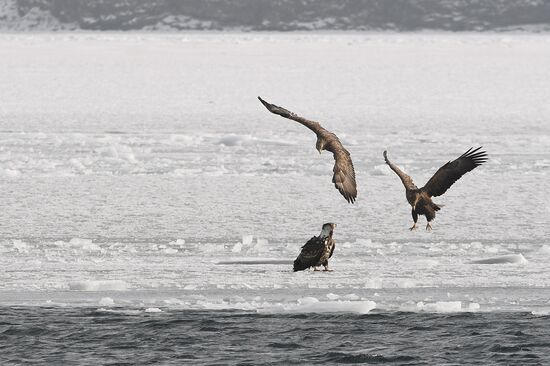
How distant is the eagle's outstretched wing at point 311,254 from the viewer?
5961 millimetres

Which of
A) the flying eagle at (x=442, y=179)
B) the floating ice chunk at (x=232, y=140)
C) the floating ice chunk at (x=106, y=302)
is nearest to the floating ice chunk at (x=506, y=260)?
the flying eagle at (x=442, y=179)

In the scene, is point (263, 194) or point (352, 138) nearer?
point (263, 194)

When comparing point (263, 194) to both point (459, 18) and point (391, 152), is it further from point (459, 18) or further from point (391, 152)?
point (459, 18)

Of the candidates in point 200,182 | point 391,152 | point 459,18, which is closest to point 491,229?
point 200,182

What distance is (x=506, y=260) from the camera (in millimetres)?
6387

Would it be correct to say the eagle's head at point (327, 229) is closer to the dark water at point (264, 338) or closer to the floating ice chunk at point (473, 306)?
the dark water at point (264, 338)

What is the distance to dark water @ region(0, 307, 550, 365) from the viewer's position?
4695 millimetres

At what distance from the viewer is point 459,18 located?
244ft

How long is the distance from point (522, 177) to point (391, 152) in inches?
83.1

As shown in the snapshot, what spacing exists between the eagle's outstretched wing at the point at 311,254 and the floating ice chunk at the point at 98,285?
91cm

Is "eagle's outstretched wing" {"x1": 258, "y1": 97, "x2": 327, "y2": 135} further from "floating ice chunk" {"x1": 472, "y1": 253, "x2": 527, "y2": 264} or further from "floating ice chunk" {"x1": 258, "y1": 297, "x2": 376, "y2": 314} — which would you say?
"floating ice chunk" {"x1": 472, "y1": 253, "x2": 527, "y2": 264}

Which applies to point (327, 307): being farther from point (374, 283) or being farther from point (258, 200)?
point (258, 200)

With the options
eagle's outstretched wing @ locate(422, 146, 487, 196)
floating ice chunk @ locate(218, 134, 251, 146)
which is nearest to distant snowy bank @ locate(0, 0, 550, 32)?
floating ice chunk @ locate(218, 134, 251, 146)

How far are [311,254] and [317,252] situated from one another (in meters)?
0.04
